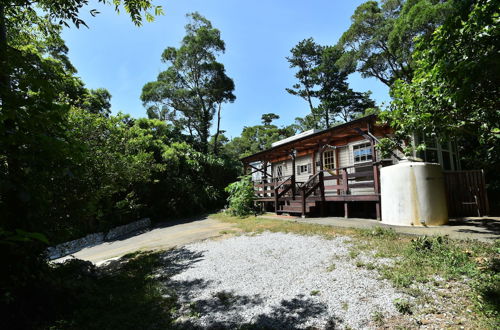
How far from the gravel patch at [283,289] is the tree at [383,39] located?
16.2m

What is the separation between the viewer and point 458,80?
3.66 meters

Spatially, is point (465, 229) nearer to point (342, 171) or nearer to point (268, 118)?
point (342, 171)

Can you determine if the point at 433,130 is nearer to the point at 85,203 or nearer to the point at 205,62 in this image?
the point at 85,203

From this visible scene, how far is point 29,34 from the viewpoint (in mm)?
4480

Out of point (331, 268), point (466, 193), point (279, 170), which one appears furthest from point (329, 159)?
point (331, 268)

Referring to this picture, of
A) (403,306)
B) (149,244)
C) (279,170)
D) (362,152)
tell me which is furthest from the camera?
(279,170)

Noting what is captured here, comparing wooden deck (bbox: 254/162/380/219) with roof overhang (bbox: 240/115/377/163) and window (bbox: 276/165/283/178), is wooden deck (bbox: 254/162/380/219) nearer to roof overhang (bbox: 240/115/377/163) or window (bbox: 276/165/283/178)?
roof overhang (bbox: 240/115/377/163)

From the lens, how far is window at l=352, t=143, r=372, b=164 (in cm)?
1076

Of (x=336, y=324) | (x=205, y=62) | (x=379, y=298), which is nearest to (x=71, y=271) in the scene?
(x=336, y=324)

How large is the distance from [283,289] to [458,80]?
4.19 meters

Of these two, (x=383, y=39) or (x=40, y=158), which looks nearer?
(x=40, y=158)

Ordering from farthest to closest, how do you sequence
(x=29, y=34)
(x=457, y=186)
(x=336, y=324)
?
(x=457, y=186), (x=29, y=34), (x=336, y=324)

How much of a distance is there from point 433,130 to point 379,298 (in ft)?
14.6

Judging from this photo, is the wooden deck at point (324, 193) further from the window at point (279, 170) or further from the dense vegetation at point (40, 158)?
the dense vegetation at point (40, 158)
